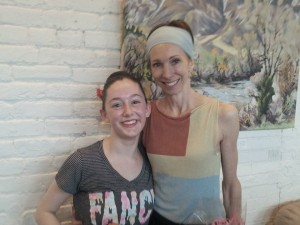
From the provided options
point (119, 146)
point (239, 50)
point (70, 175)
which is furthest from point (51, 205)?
point (239, 50)

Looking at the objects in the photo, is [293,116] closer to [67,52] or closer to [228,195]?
[228,195]

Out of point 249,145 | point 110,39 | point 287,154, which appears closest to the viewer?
point 110,39

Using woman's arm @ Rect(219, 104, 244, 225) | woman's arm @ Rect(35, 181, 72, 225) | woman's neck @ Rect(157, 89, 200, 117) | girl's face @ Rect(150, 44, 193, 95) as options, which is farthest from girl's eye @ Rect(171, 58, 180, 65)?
woman's arm @ Rect(35, 181, 72, 225)

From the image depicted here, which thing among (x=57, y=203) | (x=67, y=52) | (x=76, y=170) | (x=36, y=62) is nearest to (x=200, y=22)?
(x=67, y=52)

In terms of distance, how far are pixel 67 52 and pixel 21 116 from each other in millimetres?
301

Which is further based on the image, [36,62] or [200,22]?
[200,22]

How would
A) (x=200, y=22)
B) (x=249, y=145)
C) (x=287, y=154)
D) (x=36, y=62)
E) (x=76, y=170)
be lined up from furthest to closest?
1. (x=287, y=154)
2. (x=249, y=145)
3. (x=200, y=22)
4. (x=36, y=62)
5. (x=76, y=170)

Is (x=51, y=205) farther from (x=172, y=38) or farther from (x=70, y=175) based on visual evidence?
(x=172, y=38)

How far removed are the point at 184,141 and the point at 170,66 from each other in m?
0.28

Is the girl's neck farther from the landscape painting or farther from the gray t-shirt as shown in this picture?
the landscape painting

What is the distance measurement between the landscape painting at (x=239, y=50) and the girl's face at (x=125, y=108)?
260 millimetres

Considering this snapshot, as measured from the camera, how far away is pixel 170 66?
1161 millimetres

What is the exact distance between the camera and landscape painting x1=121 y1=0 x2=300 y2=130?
1.36 m

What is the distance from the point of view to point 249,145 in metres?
1.75
